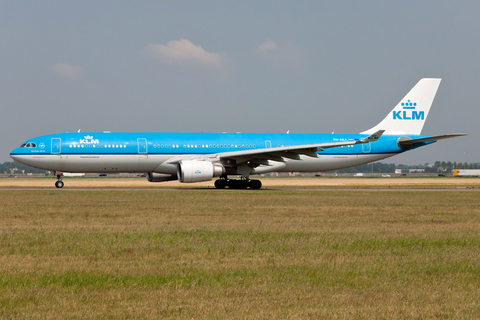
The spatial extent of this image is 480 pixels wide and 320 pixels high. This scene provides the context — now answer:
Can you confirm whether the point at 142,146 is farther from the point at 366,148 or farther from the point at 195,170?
the point at 366,148

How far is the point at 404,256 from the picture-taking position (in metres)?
9.63

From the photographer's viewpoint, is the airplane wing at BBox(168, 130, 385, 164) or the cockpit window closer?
the airplane wing at BBox(168, 130, 385, 164)

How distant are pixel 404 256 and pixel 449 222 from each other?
258 inches

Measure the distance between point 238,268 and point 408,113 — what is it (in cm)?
3768

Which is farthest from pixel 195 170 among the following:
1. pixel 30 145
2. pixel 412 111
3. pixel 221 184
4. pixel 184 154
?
pixel 412 111

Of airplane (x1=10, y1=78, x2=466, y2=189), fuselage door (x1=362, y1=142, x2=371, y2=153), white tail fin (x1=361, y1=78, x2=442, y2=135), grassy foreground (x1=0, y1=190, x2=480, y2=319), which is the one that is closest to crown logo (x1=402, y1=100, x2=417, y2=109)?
white tail fin (x1=361, y1=78, x2=442, y2=135)

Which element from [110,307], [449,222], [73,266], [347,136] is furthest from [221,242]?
[347,136]

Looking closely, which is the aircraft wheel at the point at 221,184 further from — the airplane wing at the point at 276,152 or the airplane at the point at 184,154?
the airplane wing at the point at 276,152

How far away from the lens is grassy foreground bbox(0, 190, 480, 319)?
635 centimetres

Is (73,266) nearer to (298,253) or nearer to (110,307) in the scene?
(110,307)

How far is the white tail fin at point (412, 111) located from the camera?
4269 cm

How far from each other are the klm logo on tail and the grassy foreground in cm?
2843

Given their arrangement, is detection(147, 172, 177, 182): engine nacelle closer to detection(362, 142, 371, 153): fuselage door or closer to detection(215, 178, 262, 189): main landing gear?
detection(215, 178, 262, 189): main landing gear

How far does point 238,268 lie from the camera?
8.48 m
